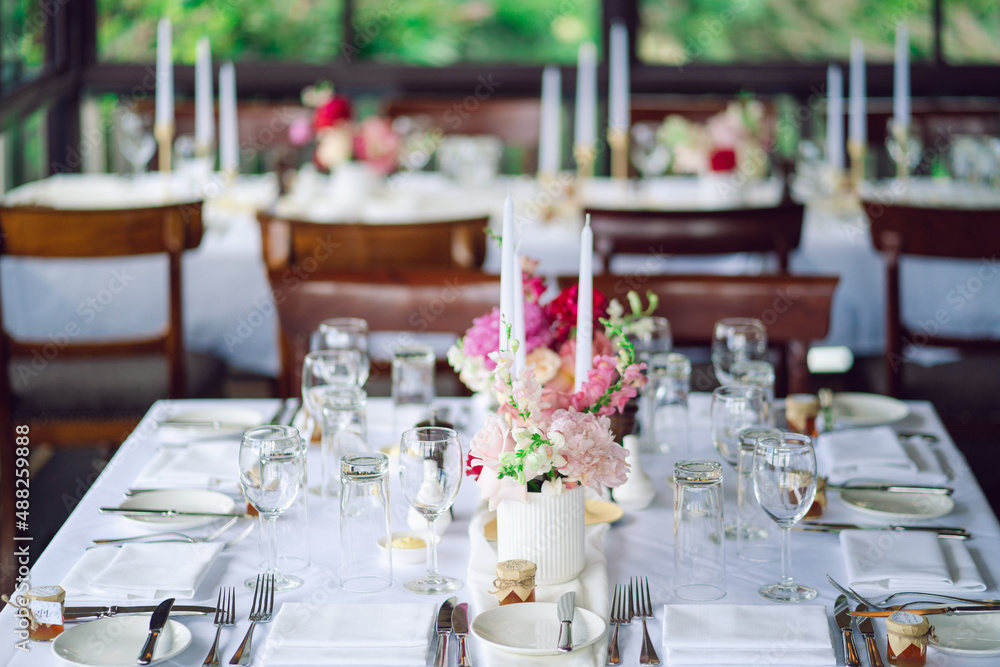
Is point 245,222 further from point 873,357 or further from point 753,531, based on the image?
point 753,531

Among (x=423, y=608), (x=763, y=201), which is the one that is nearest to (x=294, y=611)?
(x=423, y=608)

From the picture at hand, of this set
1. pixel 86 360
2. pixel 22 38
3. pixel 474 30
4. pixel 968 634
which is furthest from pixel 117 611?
pixel 474 30

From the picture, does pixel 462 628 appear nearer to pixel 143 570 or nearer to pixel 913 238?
pixel 143 570

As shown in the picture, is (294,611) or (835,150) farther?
(835,150)

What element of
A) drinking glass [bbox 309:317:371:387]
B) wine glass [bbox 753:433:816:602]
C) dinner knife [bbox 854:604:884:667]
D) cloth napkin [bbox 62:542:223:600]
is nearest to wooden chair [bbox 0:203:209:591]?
drinking glass [bbox 309:317:371:387]

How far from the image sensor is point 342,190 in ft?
11.5

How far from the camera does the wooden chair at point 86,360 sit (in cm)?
241

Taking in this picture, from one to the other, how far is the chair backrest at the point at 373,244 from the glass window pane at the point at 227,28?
294 cm

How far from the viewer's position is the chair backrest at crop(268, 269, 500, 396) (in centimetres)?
215

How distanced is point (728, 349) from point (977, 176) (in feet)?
7.56

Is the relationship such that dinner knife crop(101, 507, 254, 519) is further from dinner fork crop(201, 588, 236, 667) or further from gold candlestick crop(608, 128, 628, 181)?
gold candlestick crop(608, 128, 628, 181)

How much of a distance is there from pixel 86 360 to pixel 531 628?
5.97 feet

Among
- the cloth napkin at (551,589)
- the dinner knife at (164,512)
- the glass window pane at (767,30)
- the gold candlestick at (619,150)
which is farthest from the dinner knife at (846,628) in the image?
the glass window pane at (767,30)

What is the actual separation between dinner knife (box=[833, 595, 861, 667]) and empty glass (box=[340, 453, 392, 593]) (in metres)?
0.48
